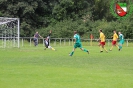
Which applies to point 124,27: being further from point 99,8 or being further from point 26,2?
point 26,2

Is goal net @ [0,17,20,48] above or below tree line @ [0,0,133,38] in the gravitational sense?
below

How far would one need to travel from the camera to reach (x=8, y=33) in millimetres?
40594

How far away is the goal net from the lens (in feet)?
129

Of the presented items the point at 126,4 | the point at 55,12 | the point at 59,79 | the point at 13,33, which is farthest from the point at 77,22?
the point at 59,79

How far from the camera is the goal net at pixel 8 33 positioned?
39.3 meters

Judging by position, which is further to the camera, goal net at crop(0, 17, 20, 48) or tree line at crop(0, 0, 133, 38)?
tree line at crop(0, 0, 133, 38)

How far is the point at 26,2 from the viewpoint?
61.8 meters

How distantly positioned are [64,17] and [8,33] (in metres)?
25.7

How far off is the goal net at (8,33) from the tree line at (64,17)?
51.0 ft

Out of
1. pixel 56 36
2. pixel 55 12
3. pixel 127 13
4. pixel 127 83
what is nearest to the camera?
pixel 127 83

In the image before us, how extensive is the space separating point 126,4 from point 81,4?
9.58 m

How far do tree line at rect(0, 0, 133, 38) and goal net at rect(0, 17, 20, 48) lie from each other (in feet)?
51.0

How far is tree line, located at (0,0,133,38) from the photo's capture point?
5747cm

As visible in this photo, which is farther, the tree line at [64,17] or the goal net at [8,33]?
the tree line at [64,17]
